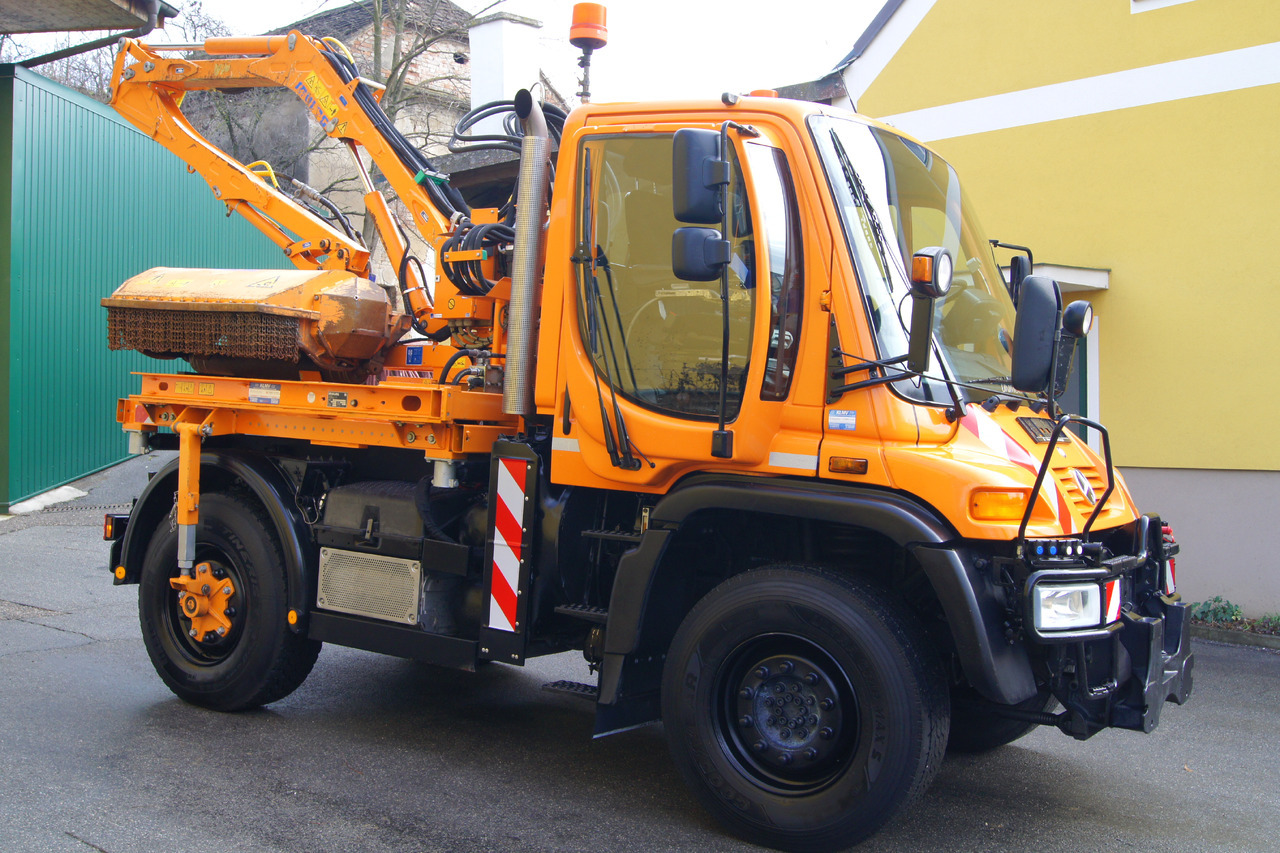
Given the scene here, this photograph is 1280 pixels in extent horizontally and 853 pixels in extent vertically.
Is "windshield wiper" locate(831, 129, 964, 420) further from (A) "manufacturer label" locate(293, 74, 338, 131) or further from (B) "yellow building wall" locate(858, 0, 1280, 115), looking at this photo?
(B) "yellow building wall" locate(858, 0, 1280, 115)

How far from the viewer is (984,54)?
9.68 meters

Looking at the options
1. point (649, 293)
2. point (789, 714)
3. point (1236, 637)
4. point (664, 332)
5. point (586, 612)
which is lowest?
point (1236, 637)

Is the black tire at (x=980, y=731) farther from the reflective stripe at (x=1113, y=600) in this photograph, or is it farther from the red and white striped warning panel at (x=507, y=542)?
the red and white striped warning panel at (x=507, y=542)

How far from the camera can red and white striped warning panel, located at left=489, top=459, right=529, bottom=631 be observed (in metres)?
4.66

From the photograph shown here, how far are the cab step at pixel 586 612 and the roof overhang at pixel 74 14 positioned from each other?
1027cm

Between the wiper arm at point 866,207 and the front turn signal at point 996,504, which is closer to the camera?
the front turn signal at point 996,504

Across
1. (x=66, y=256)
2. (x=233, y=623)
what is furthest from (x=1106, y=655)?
(x=66, y=256)

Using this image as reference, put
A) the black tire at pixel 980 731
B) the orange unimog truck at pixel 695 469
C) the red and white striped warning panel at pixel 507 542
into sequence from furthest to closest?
1. the black tire at pixel 980 731
2. the red and white striped warning panel at pixel 507 542
3. the orange unimog truck at pixel 695 469

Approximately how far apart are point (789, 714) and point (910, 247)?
1825mm

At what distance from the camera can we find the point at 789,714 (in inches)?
154

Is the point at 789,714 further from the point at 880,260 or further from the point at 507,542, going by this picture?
the point at 880,260

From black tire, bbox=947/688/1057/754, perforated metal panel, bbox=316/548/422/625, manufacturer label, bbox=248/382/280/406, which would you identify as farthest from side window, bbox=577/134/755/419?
black tire, bbox=947/688/1057/754

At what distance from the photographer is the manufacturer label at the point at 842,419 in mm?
3883

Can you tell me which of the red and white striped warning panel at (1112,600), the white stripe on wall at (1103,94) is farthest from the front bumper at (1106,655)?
the white stripe on wall at (1103,94)
